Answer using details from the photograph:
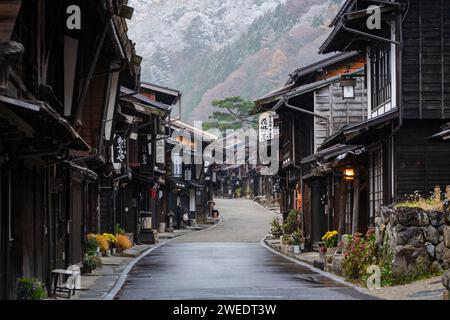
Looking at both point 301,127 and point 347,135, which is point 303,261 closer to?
point 347,135

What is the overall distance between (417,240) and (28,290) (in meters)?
10.4

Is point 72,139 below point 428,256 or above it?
above

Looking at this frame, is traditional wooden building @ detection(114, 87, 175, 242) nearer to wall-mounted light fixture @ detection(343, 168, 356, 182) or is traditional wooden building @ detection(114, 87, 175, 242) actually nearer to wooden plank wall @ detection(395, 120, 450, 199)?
wall-mounted light fixture @ detection(343, 168, 356, 182)

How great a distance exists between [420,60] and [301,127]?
22.1 meters

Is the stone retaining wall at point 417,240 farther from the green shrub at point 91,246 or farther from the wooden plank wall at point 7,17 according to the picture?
the wooden plank wall at point 7,17

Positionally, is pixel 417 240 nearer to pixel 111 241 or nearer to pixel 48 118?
pixel 48 118

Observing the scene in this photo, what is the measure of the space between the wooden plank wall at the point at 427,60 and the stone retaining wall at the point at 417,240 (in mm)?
5128

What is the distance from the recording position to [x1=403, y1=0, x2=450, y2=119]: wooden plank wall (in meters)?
30.0

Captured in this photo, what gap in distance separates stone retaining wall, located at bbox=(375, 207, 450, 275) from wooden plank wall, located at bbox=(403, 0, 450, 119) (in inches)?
202

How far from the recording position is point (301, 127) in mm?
52125

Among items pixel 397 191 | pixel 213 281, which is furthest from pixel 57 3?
pixel 397 191

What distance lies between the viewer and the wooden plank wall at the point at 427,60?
2997 cm
